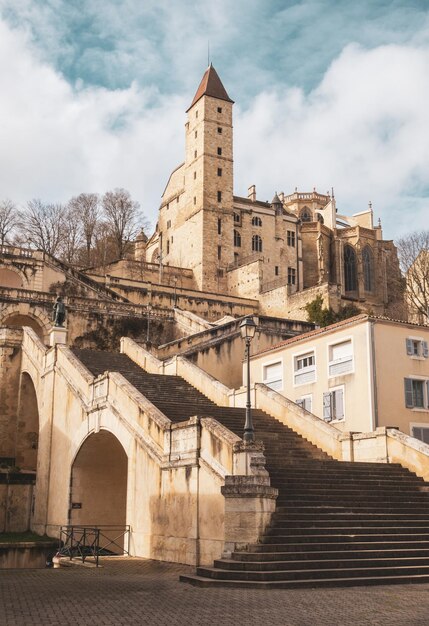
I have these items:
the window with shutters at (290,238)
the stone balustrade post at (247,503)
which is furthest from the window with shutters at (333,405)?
the window with shutters at (290,238)

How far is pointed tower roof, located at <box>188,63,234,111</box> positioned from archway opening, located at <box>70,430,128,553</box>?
55.7m

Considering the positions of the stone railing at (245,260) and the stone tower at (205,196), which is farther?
the stone railing at (245,260)

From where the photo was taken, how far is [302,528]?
13109mm

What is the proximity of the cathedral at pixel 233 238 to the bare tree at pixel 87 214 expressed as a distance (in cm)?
660

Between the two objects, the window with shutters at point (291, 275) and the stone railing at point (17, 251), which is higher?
the window with shutters at point (291, 275)

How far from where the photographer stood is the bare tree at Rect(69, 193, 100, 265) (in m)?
69.0

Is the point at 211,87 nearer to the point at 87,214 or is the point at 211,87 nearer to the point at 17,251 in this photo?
the point at 87,214

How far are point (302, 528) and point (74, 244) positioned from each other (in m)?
57.3

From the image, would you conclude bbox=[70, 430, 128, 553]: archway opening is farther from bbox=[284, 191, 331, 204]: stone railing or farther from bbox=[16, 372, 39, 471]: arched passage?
bbox=[284, 191, 331, 204]: stone railing

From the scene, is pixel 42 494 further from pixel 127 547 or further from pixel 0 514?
pixel 127 547

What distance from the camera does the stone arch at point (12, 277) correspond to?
43.6 meters

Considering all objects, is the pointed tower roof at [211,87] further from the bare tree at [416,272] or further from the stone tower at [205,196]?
the bare tree at [416,272]

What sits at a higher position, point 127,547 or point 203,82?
point 203,82

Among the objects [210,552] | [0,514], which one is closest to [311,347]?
[210,552]
